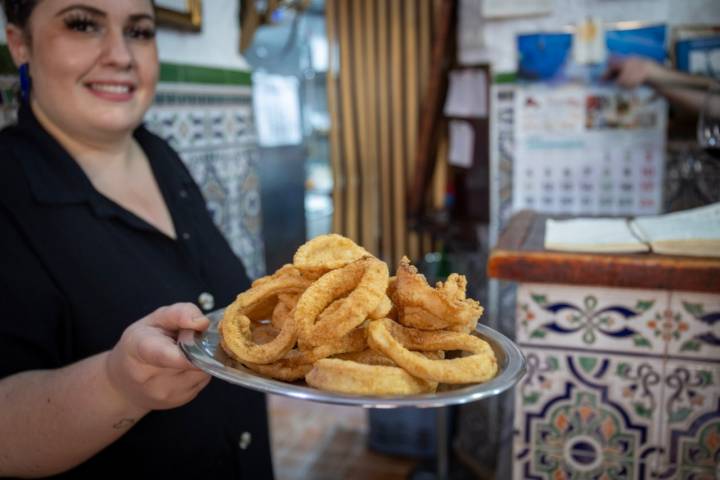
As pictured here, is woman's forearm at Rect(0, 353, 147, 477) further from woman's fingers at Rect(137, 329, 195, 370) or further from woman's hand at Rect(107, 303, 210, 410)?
woman's fingers at Rect(137, 329, 195, 370)

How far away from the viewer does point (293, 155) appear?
3.87m

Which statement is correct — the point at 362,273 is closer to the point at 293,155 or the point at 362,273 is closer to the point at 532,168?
the point at 532,168

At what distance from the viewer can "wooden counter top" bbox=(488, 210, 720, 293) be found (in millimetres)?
1253

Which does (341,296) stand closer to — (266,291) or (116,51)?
(266,291)

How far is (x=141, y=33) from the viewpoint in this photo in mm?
1351

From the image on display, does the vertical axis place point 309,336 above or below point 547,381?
above

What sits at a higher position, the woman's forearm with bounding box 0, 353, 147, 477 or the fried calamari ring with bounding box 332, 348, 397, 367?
the fried calamari ring with bounding box 332, 348, 397, 367

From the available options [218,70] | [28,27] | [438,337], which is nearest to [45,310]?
[28,27]

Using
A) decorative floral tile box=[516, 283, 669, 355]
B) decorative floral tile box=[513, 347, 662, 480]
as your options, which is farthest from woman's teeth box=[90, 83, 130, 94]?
decorative floral tile box=[513, 347, 662, 480]

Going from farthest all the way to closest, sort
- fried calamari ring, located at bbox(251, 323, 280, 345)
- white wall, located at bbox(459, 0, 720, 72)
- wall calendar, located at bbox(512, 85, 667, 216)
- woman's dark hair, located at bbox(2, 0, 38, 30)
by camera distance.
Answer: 1. wall calendar, located at bbox(512, 85, 667, 216)
2. white wall, located at bbox(459, 0, 720, 72)
3. woman's dark hair, located at bbox(2, 0, 38, 30)
4. fried calamari ring, located at bbox(251, 323, 280, 345)

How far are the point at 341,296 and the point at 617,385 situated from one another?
859 millimetres

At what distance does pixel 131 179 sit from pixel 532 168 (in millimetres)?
1832

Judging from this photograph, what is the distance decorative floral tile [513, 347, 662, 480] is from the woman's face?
1.10 m

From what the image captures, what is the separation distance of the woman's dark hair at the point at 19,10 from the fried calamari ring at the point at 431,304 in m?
0.94
